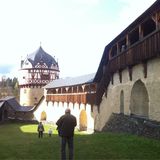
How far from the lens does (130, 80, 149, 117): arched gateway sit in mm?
17812

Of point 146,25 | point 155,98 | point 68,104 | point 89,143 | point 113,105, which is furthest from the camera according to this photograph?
point 68,104

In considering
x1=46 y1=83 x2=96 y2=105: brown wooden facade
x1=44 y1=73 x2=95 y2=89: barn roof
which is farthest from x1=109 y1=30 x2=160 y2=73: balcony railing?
x1=44 y1=73 x2=95 y2=89: barn roof

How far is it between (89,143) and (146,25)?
26.7 feet

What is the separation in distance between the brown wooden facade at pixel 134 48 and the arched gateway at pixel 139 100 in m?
0.78

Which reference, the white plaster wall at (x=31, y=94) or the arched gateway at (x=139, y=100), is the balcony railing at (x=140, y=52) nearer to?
the arched gateway at (x=139, y=100)

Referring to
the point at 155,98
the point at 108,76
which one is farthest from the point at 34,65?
the point at 155,98

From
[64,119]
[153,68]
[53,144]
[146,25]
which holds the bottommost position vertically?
[53,144]

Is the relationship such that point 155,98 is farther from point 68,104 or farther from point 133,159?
point 68,104

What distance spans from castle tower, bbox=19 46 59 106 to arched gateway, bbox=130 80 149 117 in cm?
3634

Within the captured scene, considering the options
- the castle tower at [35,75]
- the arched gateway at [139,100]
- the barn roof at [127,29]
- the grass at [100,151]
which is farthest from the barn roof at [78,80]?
the grass at [100,151]

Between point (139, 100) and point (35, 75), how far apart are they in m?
37.4

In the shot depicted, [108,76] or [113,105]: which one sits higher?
[108,76]

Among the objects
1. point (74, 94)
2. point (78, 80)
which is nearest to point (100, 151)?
point (74, 94)

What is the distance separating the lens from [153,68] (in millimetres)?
14938
